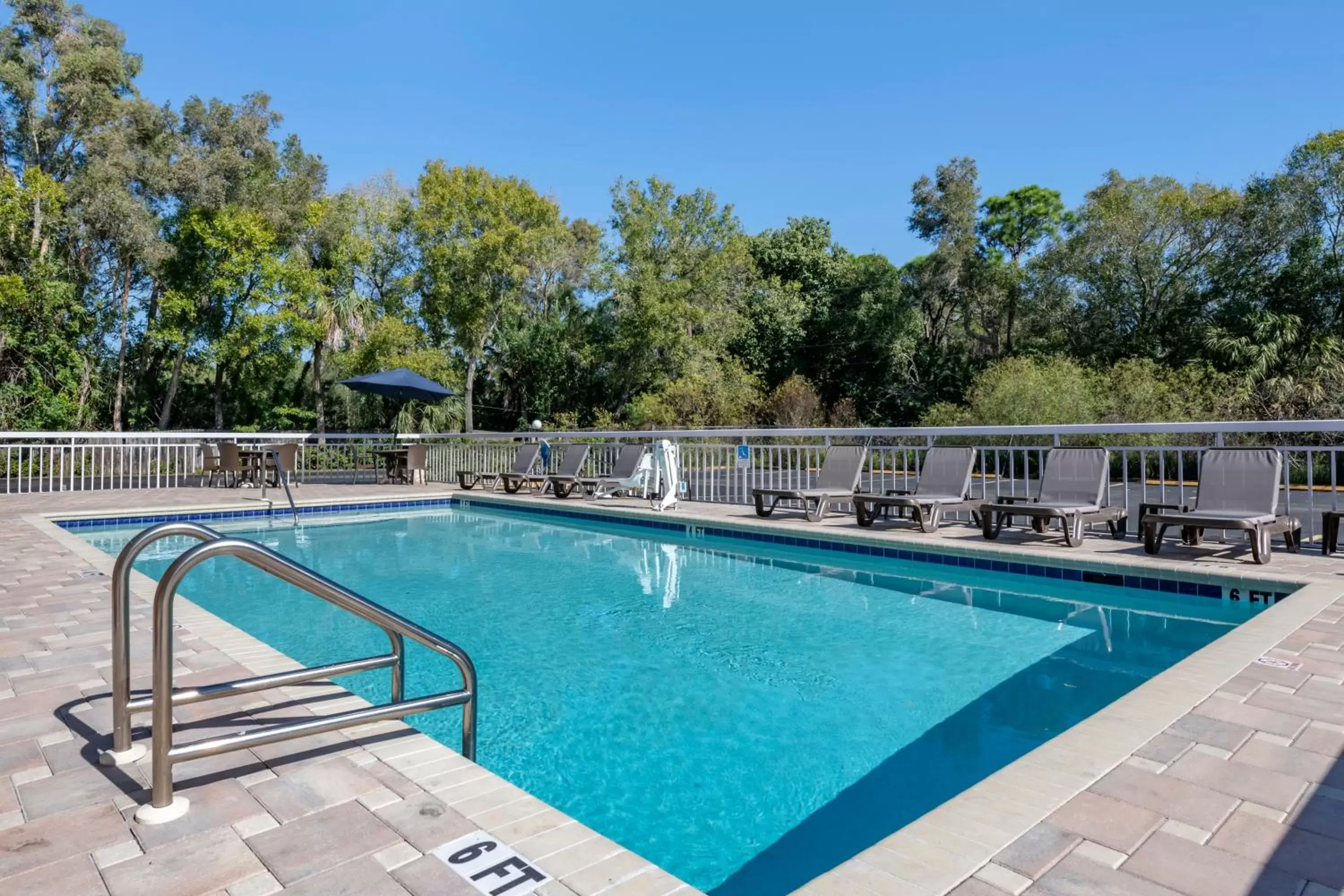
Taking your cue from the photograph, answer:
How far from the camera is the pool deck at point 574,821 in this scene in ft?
5.37

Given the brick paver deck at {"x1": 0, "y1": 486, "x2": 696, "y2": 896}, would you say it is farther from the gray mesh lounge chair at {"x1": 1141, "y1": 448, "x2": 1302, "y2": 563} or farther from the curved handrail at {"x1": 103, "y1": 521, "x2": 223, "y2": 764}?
the gray mesh lounge chair at {"x1": 1141, "y1": 448, "x2": 1302, "y2": 563}

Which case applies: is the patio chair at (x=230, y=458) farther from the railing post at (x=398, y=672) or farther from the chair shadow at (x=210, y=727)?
the railing post at (x=398, y=672)

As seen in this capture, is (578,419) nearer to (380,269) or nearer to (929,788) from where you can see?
(380,269)

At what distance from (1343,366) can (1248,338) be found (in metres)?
2.93

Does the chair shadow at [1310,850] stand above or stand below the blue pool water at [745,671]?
above

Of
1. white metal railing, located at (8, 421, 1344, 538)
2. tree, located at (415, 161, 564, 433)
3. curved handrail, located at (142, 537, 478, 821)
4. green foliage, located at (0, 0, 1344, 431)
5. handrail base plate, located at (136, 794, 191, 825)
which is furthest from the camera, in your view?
tree, located at (415, 161, 564, 433)

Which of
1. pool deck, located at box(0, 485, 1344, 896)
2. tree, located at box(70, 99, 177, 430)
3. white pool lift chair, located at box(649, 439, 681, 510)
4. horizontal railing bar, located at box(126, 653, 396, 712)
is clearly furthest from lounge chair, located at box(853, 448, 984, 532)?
tree, located at box(70, 99, 177, 430)

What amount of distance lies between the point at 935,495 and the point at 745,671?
13.3ft

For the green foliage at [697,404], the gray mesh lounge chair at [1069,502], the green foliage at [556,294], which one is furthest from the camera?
the green foliage at [697,404]

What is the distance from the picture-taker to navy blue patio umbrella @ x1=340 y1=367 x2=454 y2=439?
1316 cm

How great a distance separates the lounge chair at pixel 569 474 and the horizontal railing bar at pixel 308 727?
8167 mm

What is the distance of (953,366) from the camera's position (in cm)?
2572

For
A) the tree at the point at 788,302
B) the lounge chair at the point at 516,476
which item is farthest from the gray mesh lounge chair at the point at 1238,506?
the tree at the point at 788,302

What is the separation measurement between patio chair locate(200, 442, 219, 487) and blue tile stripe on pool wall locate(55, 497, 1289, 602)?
2.85m
